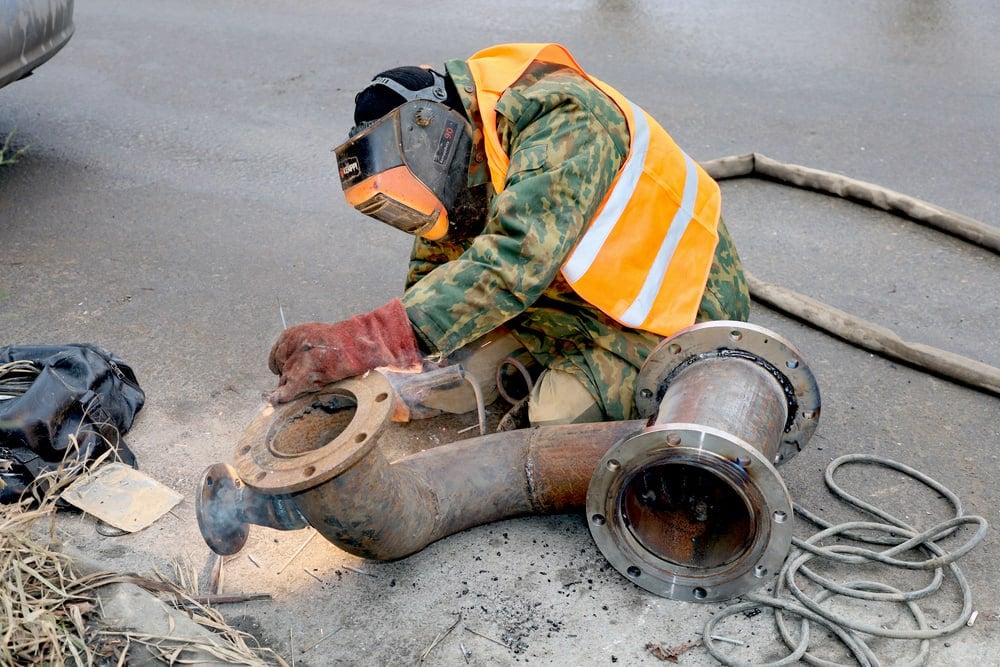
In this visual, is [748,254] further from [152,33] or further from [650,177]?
[152,33]

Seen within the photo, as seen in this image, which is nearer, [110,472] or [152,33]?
[110,472]

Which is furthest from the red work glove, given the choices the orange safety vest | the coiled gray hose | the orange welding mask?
the coiled gray hose

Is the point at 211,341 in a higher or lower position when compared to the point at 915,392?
lower

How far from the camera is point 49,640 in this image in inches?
99.6

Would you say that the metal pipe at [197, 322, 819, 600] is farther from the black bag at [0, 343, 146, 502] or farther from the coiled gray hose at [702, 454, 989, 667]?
the black bag at [0, 343, 146, 502]

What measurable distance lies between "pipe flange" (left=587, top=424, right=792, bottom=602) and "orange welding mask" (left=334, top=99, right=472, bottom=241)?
109cm

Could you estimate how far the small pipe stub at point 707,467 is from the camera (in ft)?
9.05

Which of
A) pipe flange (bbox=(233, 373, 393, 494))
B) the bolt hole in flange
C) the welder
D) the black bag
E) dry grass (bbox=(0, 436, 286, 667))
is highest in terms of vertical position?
the welder

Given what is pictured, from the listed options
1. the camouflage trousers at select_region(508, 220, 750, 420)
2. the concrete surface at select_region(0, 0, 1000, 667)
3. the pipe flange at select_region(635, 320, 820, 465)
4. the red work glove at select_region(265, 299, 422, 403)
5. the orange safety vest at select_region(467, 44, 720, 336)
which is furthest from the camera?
the camouflage trousers at select_region(508, 220, 750, 420)

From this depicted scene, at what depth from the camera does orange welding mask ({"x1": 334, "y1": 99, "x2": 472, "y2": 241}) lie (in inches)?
128

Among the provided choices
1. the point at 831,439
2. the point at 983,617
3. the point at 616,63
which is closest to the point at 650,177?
the point at 831,439

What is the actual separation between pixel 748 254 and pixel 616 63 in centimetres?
279

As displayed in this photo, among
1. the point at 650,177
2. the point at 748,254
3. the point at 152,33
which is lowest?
the point at 152,33

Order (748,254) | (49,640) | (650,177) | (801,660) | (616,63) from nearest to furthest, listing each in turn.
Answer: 1. (49,640)
2. (801,660)
3. (650,177)
4. (748,254)
5. (616,63)
